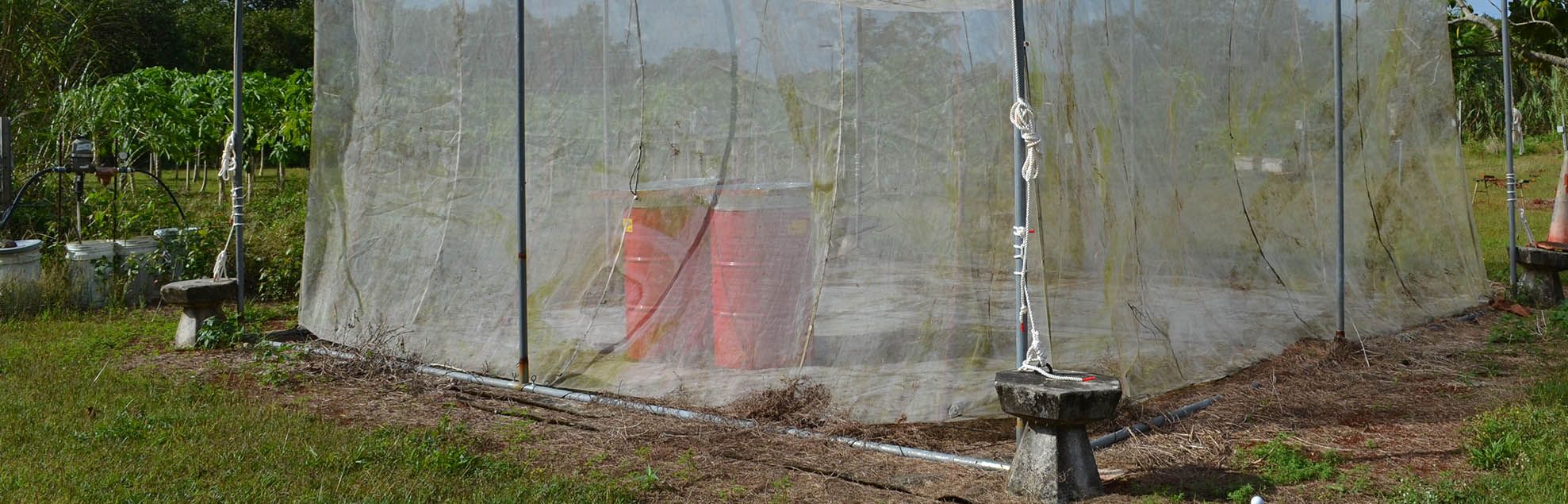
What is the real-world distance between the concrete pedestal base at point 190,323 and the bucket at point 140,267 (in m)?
1.73

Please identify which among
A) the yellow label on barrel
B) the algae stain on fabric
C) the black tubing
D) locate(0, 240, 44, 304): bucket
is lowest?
the black tubing

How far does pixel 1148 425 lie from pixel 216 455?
12.2ft

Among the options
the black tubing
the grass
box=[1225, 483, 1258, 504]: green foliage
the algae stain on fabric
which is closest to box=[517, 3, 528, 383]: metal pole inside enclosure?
the grass

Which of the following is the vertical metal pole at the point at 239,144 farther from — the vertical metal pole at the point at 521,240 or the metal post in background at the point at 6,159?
the metal post in background at the point at 6,159

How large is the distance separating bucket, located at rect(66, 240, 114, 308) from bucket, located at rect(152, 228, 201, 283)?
0.36 metres

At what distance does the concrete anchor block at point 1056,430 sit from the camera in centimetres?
372

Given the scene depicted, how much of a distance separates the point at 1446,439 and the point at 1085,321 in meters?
1.58

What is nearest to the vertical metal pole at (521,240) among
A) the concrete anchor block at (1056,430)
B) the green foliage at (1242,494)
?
the concrete anchor block at (1056,430)

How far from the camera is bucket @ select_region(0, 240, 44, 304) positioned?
7551mm

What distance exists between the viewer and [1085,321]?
511cm

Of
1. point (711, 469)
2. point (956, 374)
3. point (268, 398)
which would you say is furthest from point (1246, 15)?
point (268, 398)

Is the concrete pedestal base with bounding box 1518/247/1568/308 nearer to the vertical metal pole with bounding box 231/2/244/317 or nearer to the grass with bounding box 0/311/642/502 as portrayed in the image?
the grass with bounding box 0/311/642/502

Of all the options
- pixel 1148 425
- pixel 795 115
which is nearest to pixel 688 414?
pixel 795 115

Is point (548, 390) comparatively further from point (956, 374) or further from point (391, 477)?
point (956, 374)
